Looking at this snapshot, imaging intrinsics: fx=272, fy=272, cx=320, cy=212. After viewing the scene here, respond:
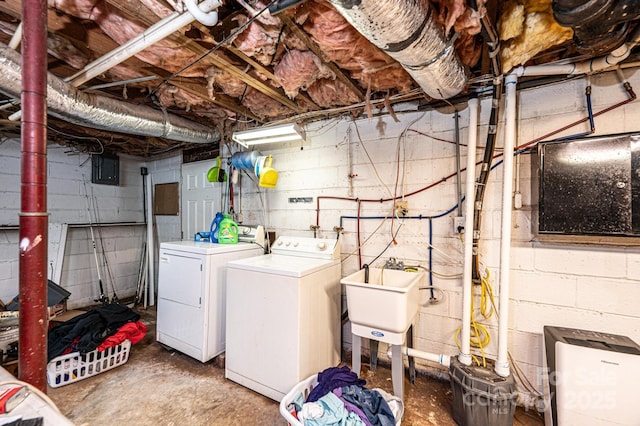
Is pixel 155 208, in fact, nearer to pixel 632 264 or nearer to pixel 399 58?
pixel 399 58

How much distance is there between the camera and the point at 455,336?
2027 millimetres

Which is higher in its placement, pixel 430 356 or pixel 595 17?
pixel 595 17

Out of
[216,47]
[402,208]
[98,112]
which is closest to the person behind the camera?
[216,47]

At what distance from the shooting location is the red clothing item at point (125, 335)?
217cm

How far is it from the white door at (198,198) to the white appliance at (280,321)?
156cm

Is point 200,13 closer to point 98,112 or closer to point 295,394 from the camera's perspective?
point 98,112

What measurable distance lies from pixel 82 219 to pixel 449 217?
4.42 m

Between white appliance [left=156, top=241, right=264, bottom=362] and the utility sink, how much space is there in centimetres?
115

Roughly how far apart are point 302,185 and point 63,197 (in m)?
3.18

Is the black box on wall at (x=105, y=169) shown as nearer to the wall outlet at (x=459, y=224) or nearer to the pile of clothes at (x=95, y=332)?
the pile of clothes at (x=95, y=332)

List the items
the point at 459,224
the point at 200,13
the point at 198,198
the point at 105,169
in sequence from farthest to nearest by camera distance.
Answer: the point at 105,169
the point at 198,198
the point at 459,224
the point at 200,13

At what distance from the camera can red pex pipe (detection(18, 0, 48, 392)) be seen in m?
1.17

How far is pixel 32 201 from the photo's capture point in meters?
1.19

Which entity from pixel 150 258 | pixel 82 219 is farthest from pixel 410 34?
pixel 82 219
